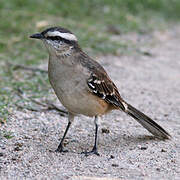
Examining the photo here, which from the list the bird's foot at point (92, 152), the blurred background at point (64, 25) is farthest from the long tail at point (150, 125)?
the blurred background at point (64, 25)

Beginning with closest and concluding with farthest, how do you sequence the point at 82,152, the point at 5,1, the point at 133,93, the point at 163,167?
the point at 163,167 → the point at 82,152 → the point at 133,93 → the point at 5,1

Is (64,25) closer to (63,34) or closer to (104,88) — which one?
(104,88)

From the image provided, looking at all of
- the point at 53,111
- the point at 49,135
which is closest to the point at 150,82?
the point at 53,111

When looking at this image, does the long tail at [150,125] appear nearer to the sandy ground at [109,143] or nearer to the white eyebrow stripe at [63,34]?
the sandy ground at [109,143]

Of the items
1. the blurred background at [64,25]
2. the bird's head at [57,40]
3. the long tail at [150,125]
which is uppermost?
the bird's head at [57,40]

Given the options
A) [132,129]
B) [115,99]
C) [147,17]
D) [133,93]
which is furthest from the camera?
Answer: [147,17]

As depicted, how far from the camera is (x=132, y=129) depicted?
7406 millimetres

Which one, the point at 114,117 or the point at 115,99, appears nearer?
the point at 115,99

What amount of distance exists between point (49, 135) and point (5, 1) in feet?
25.1

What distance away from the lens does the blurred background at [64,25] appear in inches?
363

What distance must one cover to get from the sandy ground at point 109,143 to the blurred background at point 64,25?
906 mm

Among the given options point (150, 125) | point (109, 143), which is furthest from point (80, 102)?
point (150, 125)

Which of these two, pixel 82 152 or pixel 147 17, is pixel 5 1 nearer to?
pixel 147 17

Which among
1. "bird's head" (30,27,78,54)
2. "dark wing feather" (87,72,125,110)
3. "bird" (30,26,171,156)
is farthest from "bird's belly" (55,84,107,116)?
"bird's head" (30,27,78,54)
